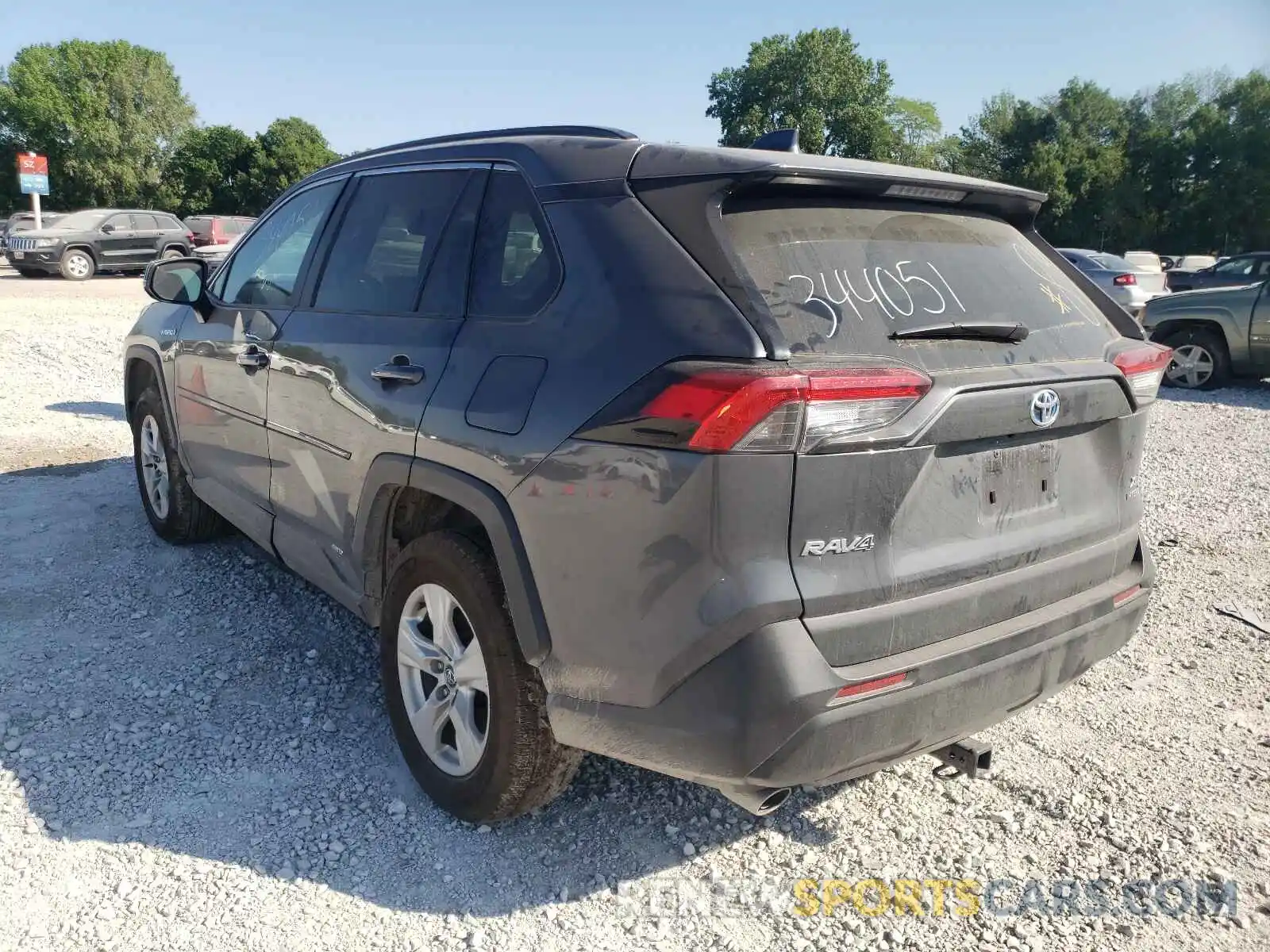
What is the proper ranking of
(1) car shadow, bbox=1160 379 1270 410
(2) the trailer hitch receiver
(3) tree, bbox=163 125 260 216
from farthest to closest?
(3) tree, bbox=163 125 260 216, (1) car shadow, bbox=1160 379 1270 410, (2) the trailer hitch receiver

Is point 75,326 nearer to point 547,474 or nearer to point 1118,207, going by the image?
point 547,474

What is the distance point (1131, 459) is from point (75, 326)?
1361cm

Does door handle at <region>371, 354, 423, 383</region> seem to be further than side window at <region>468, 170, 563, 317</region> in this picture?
Yes

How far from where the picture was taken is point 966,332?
2.39 metres

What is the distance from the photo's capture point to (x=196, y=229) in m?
28.8

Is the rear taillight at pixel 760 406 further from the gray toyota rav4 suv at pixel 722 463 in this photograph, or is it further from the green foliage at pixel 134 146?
the green foliage at pixel 134 146

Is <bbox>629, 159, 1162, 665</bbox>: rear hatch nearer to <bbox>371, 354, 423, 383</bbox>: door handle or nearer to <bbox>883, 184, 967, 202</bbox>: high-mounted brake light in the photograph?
<bbox>883, 184, 967, 202</bbox>: high-mounted brake light

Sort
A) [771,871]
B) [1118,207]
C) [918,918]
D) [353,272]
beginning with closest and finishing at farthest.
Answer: [918,918] → [771,871] → [353,272] → [1118,207]

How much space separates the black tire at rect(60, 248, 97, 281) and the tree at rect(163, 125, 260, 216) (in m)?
35.7

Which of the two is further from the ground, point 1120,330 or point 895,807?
point 1120,330

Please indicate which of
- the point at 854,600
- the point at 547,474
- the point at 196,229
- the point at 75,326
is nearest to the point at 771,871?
the point at 854,600

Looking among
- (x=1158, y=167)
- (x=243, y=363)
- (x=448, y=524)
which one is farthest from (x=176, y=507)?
(x=1158, y=167)

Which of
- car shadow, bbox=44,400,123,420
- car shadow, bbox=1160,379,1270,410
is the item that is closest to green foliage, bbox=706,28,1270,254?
car shadow, bbox=1160,379,1270,410

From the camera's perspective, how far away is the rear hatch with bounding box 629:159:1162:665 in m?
2.13
